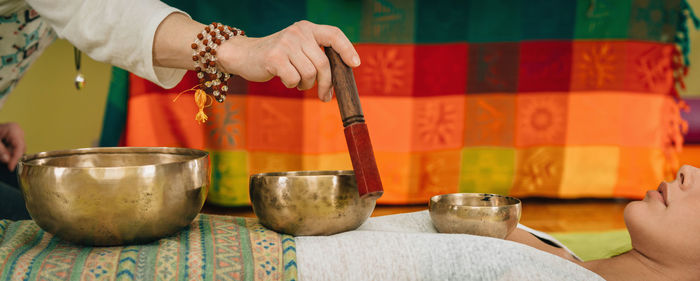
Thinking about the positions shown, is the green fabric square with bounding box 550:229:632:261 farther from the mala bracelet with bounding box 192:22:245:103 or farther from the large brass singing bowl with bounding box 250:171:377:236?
the mala bracelet with bounding box 192:22:245:103

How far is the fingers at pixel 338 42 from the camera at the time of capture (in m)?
0.77

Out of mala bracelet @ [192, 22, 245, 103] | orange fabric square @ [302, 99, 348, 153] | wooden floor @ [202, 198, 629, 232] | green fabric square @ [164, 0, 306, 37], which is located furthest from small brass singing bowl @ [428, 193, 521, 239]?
green fabric square @ [164, 0, 306, 37]

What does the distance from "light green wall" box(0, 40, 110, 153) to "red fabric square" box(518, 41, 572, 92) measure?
1.72 m

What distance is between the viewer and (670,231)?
916mm

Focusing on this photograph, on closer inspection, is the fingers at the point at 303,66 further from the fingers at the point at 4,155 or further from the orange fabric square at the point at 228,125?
the orange fabric square at the point at 228,125

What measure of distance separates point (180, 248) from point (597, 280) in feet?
1.91

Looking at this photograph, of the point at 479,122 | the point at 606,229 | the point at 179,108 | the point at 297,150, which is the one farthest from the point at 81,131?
the point at 606,229

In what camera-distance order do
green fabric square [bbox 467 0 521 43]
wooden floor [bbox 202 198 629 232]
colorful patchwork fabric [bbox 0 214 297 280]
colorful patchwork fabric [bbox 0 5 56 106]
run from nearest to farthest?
1. colorful patchwork fabric [bbox 0 214 297 280]
2. colorful patchwork fabric [bbox 0 5 56 106]
3. wooden floor [bbox 202 198 629 232]
4. green fabric square [bbox 467 0 521 43]

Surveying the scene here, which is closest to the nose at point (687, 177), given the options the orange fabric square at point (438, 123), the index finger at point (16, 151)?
the orange fabric square at point (438, 123)

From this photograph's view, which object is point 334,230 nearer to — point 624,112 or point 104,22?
point 104,22

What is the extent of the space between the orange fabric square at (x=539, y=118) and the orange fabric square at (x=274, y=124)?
842mm

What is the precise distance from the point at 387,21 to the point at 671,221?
124 centimetres

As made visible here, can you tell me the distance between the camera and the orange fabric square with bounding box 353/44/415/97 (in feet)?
6.37

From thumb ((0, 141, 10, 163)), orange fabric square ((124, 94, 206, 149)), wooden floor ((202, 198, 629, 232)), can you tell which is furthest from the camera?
orange fabric square ((124, 94, 206, 149))
